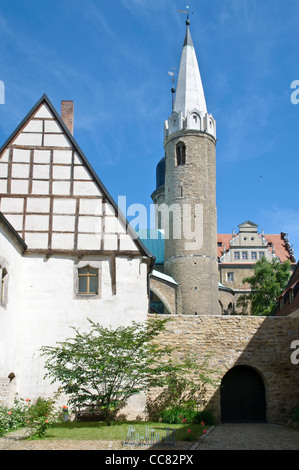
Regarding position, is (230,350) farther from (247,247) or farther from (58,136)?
(247,247)

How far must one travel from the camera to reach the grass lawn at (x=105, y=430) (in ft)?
43.2

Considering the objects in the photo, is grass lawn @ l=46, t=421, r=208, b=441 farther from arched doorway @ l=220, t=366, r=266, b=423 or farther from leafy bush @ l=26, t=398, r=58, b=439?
arched doorway @ l=220, t=366, r=266, b=423

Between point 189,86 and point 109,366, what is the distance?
40575mm

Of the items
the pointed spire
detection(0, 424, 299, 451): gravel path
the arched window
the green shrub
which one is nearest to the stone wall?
the green shrub

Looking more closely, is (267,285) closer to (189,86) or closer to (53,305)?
(189,86)

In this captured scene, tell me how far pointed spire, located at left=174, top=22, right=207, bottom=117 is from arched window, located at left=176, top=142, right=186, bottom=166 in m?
3.10

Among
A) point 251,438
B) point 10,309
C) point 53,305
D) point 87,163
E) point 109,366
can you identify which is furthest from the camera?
point 87,163

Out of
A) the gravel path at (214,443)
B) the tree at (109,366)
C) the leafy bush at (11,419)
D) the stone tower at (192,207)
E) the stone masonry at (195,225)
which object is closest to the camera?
the gravel path at (214,443)

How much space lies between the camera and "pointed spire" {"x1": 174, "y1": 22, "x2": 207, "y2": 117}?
50.9 meters

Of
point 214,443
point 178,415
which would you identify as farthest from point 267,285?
point 214,443

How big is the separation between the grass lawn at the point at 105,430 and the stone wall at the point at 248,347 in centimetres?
275

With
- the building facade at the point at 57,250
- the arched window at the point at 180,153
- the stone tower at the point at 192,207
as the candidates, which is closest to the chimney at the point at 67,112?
the building facade at the point at 57,250

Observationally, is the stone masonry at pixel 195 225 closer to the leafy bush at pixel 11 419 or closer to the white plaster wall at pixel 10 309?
the white plaster wall at pixel 10 309

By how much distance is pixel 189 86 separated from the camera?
52.1m
